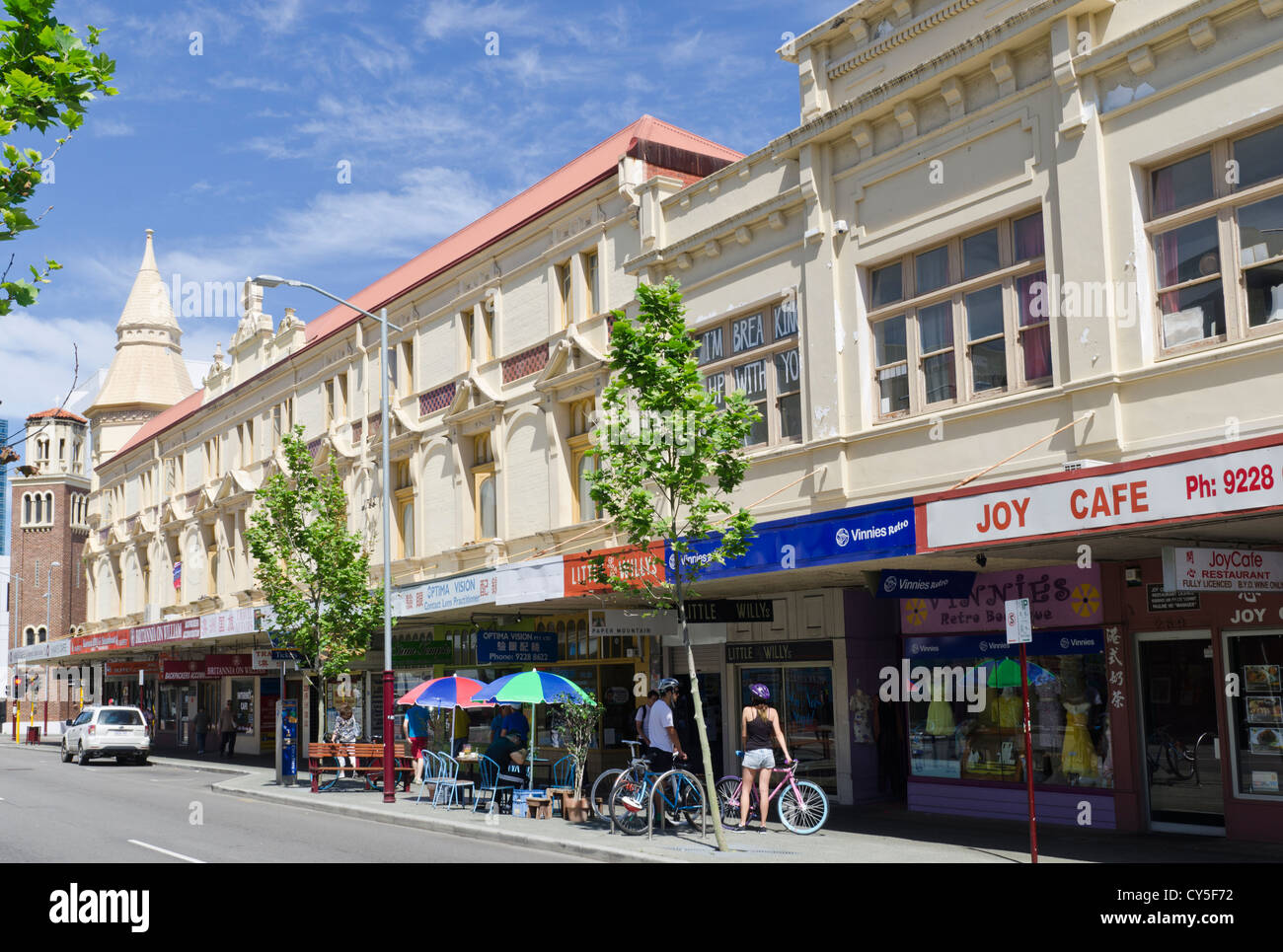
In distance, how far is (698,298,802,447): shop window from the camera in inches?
720

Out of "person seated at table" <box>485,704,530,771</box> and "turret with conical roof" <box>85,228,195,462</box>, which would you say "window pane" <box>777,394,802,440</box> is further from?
"turret with conical roof" <box>85,228,195,462</box>

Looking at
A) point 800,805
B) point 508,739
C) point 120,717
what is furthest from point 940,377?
point 120,717

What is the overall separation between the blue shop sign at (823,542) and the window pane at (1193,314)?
3.31 metres

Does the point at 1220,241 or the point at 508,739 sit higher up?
the point at 1220,241

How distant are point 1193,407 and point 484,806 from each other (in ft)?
38.4

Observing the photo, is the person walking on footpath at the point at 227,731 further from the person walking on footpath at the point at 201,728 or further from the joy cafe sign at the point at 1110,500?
the joy cafe sign at the point at 1110,500

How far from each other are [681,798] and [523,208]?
1404 cm

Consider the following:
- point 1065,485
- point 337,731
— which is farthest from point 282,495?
point 1065,485

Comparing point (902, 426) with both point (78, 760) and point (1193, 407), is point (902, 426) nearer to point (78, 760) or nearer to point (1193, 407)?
point (1193, 407)

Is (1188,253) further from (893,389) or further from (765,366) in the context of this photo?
(765,366)

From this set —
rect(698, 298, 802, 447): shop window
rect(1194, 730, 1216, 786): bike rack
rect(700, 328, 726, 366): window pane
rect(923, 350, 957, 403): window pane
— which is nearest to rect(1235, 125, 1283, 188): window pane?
rect(923, 350, 957, 403): window pane

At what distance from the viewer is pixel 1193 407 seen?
42.1 ft

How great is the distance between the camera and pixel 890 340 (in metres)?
16.7
